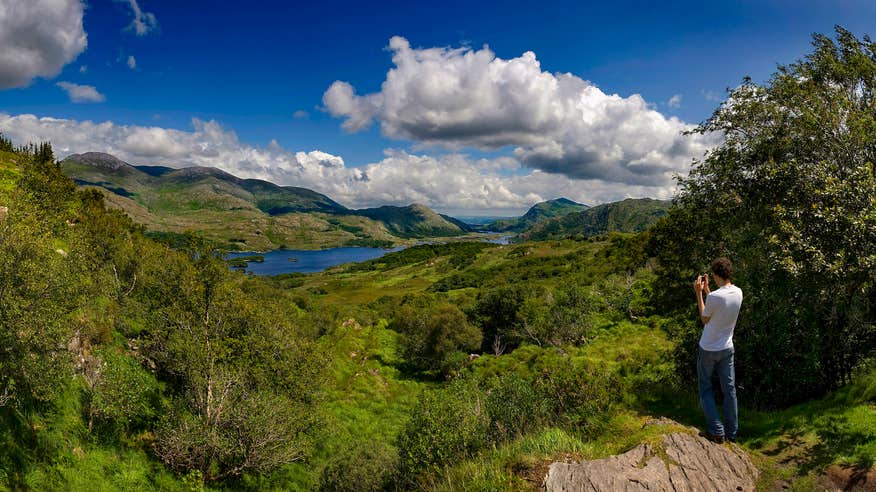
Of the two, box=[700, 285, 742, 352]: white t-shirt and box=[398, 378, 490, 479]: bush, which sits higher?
box=[700, 285, 742, 352]: white t-shirt

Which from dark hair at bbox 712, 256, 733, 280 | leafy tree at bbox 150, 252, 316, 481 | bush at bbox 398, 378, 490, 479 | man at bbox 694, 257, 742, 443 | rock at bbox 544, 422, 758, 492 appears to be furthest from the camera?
leafy tree at bbox 150, 252, 316, 481

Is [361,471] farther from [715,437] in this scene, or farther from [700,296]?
[700,296]

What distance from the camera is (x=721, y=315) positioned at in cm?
873

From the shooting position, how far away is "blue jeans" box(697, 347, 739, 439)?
29.8ft

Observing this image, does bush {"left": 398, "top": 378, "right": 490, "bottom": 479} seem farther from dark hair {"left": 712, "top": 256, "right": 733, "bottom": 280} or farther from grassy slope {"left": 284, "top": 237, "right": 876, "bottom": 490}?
dark hair {"left": 712, "top": 256, "right": 733, "bottom": 280}

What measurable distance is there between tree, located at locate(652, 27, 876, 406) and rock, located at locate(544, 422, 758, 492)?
17.9 ft

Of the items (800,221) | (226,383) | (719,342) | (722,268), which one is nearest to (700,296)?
(722,268)

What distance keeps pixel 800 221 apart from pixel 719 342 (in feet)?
20.3

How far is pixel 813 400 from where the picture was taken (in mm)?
11305

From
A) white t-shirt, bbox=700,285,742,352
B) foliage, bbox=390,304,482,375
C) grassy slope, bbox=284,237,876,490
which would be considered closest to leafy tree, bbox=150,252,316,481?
grassy slope, bbox=284,237,876,490

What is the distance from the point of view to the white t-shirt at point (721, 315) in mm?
8516

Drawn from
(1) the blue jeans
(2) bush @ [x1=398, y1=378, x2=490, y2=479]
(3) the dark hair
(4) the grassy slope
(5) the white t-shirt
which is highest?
(3) the dark hair

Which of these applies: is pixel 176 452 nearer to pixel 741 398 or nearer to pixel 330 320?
pixel 741 398

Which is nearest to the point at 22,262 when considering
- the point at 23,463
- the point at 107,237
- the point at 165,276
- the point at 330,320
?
the point at 23,463
